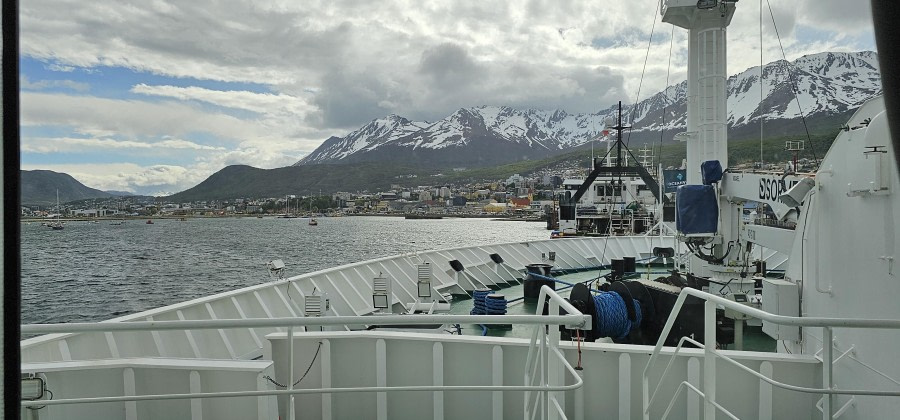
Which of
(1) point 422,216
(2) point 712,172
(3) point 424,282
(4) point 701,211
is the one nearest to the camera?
(4) point 701,211

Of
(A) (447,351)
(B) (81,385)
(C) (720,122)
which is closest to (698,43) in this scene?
(C) (720,122)

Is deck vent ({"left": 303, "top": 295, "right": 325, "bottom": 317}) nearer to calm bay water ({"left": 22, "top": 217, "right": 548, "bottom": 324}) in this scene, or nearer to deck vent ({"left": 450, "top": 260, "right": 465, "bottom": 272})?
deck vent ({"left": 450, "top": 260, "right": 465, "bottom": 272})

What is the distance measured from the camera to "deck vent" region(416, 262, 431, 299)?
30.3ft

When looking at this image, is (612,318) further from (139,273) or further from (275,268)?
(139,273)

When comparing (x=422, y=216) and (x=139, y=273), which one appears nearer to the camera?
(x=139, y=273)

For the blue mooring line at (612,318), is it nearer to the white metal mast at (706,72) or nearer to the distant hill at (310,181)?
the white metal mast at (706,72)

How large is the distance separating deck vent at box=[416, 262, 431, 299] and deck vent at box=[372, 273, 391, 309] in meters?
1.12

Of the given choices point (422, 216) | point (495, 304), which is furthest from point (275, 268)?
point (422, 216)

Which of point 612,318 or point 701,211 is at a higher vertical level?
→ point 701,211

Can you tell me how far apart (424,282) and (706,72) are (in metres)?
6.20

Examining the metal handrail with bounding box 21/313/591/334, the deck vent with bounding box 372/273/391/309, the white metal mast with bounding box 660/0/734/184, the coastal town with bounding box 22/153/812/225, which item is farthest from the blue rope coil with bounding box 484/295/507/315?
the coastal town with bounding box 22/153/812/225

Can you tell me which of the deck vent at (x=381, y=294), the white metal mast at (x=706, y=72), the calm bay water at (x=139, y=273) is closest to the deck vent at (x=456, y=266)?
the deck vent at (x=381, y=294)

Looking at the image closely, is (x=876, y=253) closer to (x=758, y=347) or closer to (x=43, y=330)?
(x=758, y=347)

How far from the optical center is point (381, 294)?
8.02 metres
